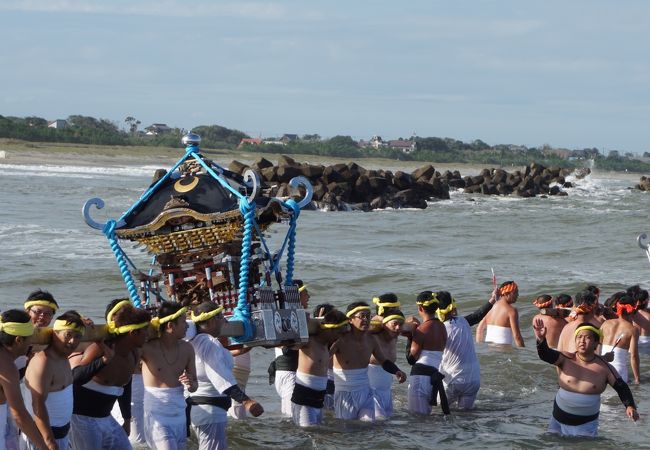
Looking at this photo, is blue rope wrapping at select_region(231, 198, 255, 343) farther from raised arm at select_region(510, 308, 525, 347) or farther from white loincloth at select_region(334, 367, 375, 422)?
raised arm at select_region(510, 308, 525, 347)

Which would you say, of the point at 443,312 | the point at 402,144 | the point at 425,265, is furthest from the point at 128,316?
the point at 402,144

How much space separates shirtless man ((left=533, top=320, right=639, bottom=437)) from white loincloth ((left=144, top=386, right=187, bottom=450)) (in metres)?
3.07

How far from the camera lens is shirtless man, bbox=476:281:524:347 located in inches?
549

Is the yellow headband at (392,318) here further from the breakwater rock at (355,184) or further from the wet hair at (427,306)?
the breakwater rock at (355,184)

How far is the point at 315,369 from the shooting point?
32.9ft

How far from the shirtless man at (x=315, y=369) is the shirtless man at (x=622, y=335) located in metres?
3.63

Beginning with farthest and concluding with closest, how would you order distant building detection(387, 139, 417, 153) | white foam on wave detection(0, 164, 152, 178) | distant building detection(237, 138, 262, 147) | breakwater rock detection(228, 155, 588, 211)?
distant building detection(387, 139, 417, 153) < distant building detection(237, 138, 262, 147) < white foam on wave detection(0, 164, 152, 178) < breakwater rock detection(228, 155, 588, 211)

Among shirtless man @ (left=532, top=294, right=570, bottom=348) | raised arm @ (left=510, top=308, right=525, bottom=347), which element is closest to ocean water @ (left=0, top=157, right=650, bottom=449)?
A: raised arm @ (left=510, top=308, right=525, bottom=347)

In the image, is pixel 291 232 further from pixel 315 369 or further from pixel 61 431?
pixel 61 431

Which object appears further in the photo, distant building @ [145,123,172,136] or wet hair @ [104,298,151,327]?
distant building @ [145,123,172,136]

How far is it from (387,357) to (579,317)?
7.32ft

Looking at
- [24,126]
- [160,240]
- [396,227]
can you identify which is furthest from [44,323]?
[24,126]

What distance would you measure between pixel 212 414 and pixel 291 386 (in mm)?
2032

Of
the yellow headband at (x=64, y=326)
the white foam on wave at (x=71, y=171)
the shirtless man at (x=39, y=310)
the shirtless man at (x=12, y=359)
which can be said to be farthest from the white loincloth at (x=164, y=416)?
the white foam on wave at (x=71, y=171)
